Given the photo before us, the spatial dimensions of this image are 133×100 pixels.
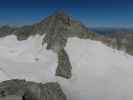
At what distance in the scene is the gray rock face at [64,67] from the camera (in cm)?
4341

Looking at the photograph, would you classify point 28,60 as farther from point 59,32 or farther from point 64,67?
point 59,32

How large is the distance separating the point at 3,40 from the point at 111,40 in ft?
107

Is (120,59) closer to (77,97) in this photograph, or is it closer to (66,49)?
(66,49)

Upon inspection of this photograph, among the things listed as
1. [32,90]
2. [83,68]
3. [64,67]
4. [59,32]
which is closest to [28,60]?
[64,67]

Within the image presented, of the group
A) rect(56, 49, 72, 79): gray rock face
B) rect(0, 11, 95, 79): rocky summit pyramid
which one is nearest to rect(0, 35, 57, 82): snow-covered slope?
rect(56, 49, 72, 79): gray rock face

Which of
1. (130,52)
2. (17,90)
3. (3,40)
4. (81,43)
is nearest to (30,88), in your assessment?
(17,90)

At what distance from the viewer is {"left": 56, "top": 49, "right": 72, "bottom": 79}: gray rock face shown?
4341 centimetres

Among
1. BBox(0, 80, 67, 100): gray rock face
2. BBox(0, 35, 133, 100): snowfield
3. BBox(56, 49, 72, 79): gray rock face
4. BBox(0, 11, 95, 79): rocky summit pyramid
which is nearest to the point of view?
BBox(0, 80, 67, 100): gray rock face

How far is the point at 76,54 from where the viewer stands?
49156mm

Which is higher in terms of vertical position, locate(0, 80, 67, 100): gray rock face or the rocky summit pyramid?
the rocky summit pyramid

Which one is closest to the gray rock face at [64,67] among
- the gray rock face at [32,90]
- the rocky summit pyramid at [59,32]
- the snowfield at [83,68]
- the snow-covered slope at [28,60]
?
the rocky summit pyramid at [59,32]

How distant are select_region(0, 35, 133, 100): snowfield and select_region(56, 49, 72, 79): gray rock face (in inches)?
33.8

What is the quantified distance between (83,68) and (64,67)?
3612mm

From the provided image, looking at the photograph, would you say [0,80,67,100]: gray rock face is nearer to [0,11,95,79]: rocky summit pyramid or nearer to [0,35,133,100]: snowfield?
[0,35,133,100]: snowfield
